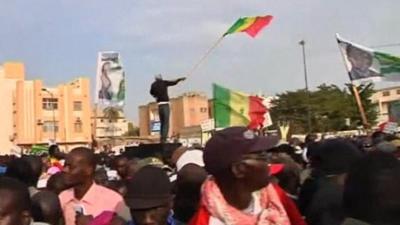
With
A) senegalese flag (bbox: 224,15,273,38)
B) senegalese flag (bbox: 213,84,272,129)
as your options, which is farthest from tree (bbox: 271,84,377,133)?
senegalese flag (bbox: 213,84,272,129)

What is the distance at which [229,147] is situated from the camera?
3.14 meters

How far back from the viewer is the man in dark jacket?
37.2 feet

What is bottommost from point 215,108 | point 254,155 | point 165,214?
point 165,214

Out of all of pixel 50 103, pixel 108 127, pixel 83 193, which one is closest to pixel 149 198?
pixel 83 193

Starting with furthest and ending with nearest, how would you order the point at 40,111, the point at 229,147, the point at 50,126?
the point at 50,126, the point at 40,111, the point at 229,147

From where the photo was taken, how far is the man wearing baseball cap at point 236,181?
10.2 ft

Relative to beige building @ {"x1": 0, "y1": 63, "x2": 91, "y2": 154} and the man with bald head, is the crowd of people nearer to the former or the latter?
the man with bald head

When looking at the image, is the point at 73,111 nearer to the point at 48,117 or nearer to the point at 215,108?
the point at 48,117

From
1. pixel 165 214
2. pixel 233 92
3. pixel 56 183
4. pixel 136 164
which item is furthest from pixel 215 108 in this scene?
pixel 165 214

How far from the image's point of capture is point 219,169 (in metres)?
3.14

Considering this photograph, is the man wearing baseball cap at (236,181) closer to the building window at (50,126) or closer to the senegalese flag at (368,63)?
the senegalese flag at (368,63)

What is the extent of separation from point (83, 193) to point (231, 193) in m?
1.78

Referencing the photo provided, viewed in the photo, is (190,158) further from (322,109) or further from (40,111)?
(40,111)

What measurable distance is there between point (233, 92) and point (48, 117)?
7322 centimetres
